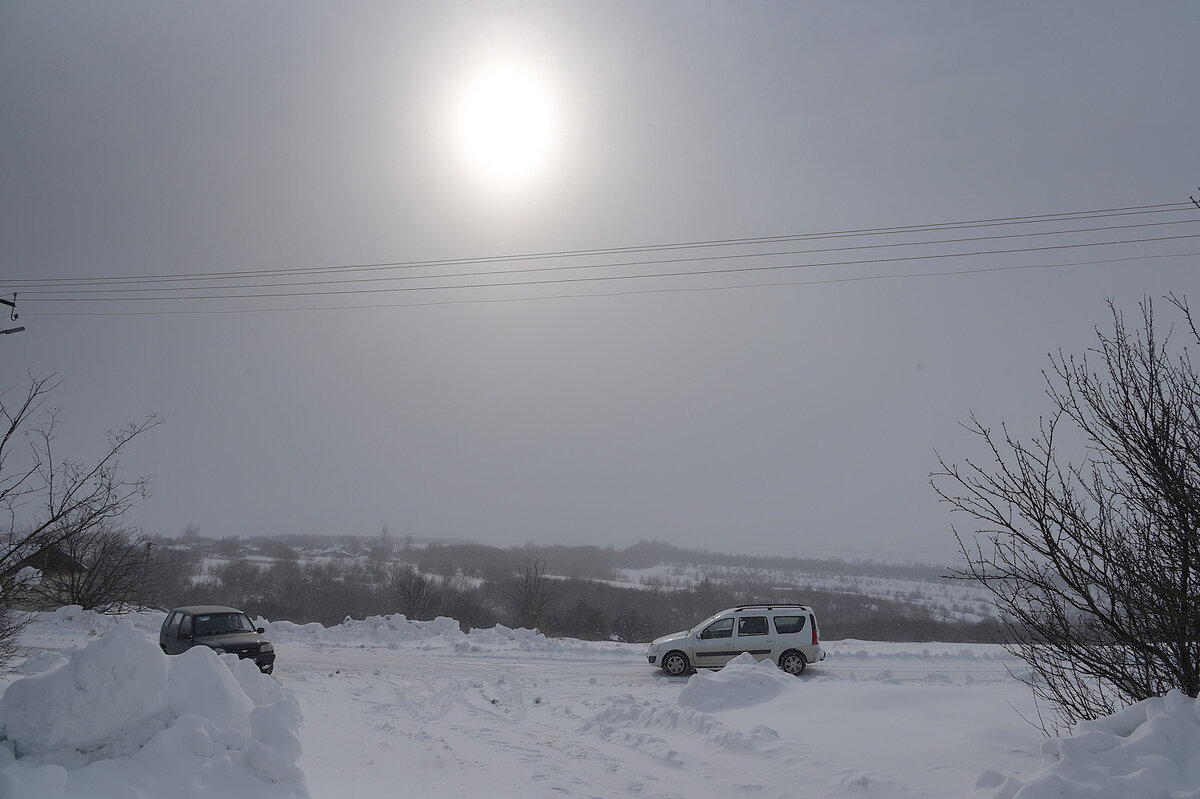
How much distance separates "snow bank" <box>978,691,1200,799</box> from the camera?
446cm

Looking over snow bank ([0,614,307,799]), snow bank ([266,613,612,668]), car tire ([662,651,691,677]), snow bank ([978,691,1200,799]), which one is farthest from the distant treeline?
snow bank ([978,691,1200,799])

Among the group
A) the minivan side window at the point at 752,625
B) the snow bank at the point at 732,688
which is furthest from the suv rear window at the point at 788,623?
the snow bank at the point at 732,688

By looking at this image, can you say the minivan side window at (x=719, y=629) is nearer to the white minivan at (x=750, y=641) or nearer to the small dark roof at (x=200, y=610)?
the white minivan at (x=750, y=641)

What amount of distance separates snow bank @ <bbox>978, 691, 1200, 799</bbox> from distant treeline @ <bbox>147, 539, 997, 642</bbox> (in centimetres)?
3021

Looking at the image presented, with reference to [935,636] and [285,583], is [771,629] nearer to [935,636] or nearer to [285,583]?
[935,636]

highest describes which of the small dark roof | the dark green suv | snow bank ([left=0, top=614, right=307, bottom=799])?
snow bank ([left=0, top=614, right=307, bottom=799])

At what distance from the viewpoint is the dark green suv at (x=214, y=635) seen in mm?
14727

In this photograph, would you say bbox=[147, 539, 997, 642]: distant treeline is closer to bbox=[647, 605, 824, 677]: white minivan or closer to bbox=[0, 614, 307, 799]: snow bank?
bbox=[647, 605, 824, 677]: white minivan

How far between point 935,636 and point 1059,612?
46560 mm

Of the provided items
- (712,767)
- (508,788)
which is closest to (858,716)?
(712,767)

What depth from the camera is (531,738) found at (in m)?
10.2

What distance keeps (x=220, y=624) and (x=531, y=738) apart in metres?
9.35

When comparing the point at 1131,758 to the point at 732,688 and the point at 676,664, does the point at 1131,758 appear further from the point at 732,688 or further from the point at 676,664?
the point at 676,664

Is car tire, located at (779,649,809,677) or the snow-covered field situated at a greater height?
the snow-covered field
